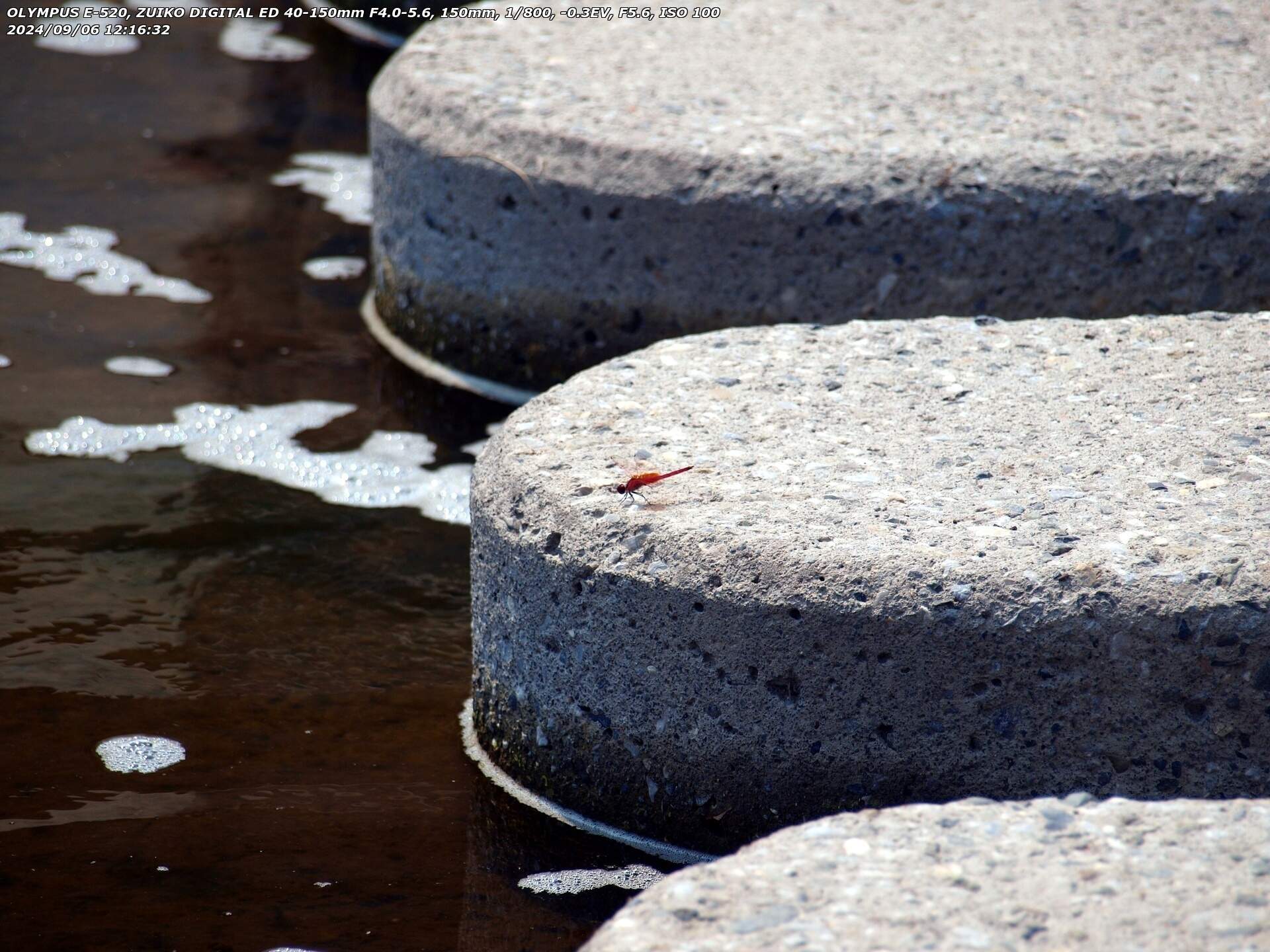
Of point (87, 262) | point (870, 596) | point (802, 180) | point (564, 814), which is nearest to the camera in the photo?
point (870, 596)

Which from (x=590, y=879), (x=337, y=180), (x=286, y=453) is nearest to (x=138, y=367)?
(x=286, y=453)

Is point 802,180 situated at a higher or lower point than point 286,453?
higher

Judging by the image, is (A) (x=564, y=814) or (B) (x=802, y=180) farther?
(B) (x=802, y=180)

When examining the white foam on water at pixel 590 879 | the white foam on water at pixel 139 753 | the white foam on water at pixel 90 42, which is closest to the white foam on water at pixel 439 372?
the white foam on water at pixel 139 753

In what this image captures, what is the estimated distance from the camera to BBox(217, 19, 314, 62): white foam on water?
4930mm

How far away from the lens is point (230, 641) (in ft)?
7.77

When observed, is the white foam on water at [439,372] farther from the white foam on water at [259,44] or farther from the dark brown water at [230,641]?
the white foam on water at [259,44]

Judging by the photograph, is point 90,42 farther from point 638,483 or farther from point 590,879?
point 590,879

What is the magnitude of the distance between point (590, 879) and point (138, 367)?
178 centimetres

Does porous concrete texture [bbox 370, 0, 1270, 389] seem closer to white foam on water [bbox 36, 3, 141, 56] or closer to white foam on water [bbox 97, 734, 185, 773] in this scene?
white foam on water [bbox 97, 734, 185, 773]

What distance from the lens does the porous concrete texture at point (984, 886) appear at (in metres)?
1.35

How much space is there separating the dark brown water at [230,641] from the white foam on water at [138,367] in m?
0.03

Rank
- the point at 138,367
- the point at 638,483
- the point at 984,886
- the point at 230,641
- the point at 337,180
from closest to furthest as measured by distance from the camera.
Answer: the point at 984,886
the point at 638,483
the point at 230,641
the point at 138,367
the point at 337,180

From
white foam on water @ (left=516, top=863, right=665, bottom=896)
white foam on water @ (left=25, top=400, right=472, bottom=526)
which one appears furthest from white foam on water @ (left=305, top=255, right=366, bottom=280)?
white foam on water @ (left=516, top=863, right=665, bottom=896)
